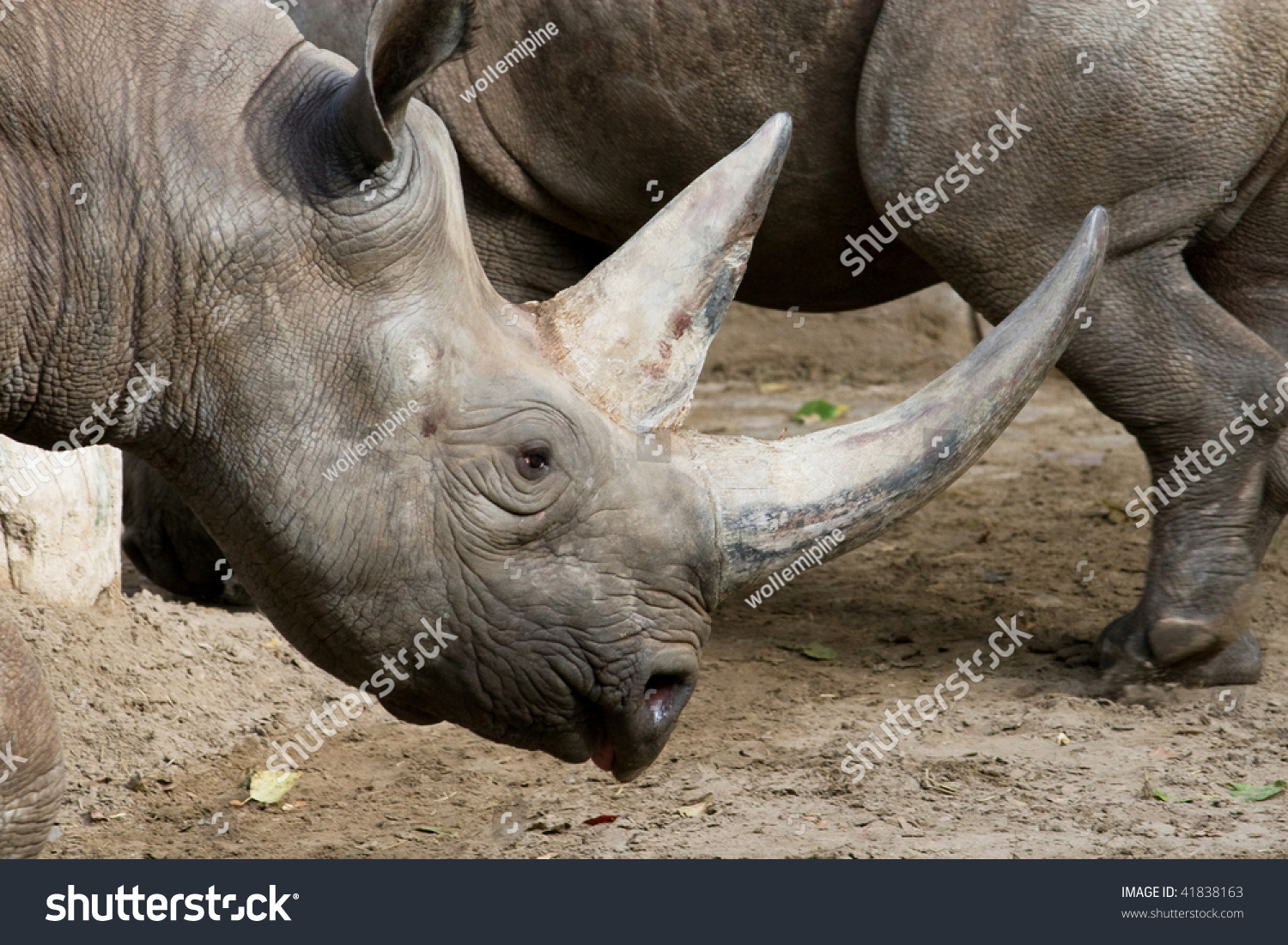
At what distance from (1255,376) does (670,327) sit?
2.04m

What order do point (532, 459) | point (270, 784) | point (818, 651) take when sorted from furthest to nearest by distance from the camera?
point (818, 651), point (270, 784), point (532, 459)

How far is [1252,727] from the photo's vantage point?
14.4 feet

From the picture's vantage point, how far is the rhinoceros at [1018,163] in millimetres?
4191

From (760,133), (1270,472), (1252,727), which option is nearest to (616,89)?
(760,133)

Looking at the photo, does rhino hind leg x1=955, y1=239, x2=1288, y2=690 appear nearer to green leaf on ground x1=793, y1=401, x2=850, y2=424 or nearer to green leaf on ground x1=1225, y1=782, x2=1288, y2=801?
green leaf on ground x1=1225, y1=782, x2=1288, y2=801

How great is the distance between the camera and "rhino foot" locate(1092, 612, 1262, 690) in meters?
4.53

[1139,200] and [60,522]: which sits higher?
[1139,200]

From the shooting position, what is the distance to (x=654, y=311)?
9.88 feet

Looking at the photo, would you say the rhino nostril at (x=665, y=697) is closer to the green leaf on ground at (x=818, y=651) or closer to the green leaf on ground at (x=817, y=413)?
the green leaf on ground at (x=818, y=651)

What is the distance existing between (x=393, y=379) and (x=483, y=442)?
0.19 m

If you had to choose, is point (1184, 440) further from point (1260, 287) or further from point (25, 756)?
point (25, 756)

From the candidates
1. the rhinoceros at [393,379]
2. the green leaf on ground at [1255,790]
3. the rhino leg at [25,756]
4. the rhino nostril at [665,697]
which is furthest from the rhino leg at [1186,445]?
the rhino leg at [25,756]

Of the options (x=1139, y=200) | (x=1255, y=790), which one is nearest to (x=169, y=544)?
(x=1139, y=200)

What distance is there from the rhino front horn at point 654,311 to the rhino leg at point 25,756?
108cm
